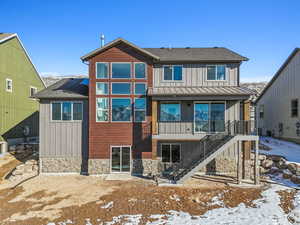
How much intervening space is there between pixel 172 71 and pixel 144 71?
1974 millimetres

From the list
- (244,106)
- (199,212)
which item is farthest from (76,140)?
(244,106)

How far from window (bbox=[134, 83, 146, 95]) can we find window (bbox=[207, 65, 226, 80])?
4544 millimetres

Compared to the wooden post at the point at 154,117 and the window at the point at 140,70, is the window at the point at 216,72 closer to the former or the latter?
the wooden post at the point at 154,117

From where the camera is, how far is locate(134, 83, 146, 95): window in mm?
11555

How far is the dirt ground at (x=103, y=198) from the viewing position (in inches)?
273

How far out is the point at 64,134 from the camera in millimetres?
11625

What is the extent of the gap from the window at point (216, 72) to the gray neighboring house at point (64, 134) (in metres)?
8.62

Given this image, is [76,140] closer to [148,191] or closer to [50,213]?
[50,213]

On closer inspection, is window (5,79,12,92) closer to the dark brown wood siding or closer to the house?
the house

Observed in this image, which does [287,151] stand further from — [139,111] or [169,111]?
[139,111]

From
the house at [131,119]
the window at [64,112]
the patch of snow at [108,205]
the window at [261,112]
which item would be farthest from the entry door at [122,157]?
the window at [261,112]

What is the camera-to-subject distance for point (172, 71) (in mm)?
12008

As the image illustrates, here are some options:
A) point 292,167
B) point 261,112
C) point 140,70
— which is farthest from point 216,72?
point 261,112

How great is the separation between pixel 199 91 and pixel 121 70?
5.34m
